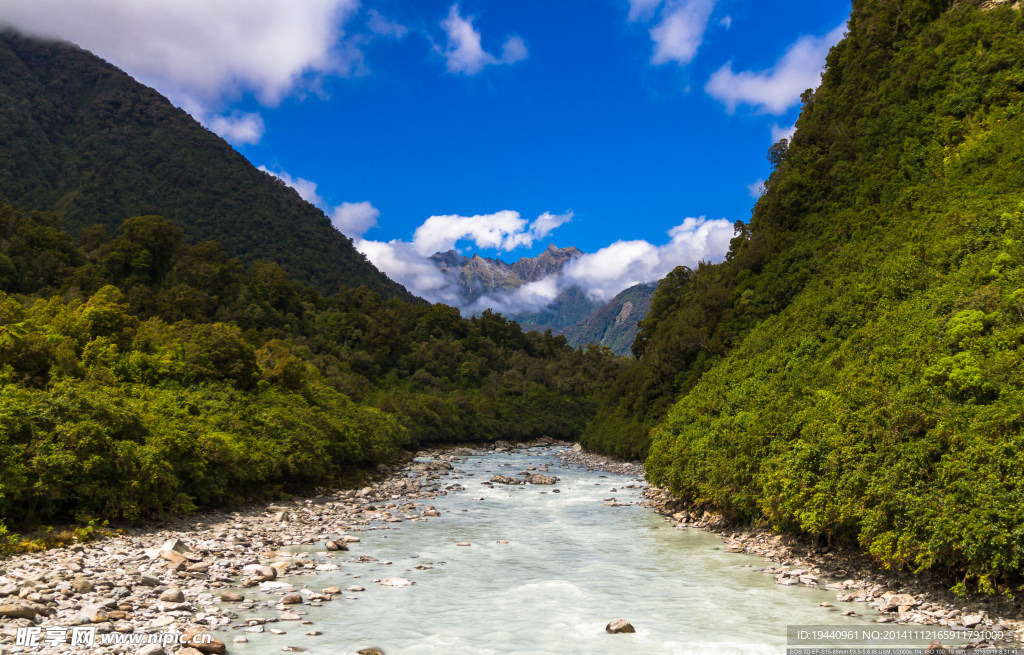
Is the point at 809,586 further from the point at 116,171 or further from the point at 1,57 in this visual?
the point at 1,57

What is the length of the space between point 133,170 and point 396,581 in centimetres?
14261

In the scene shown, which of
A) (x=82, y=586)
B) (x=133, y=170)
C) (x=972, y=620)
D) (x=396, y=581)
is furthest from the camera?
(x=133, y=170)

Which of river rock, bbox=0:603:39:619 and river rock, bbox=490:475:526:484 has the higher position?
river rock, bbox=0:603:39:619

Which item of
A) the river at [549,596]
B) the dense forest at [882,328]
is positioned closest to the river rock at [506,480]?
the dense forest at [882,328]

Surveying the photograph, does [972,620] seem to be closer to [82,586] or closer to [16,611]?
[16,611]

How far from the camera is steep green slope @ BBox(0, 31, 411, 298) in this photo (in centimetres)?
11519

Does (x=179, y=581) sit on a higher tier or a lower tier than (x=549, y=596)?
higher

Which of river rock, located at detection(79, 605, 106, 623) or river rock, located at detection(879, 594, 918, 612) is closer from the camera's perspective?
river rock, located at detection(79, 605, 106, 623)

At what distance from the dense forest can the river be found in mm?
2752

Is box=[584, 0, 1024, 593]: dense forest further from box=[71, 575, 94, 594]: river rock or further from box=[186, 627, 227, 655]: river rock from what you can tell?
box=[71, 575, 94, 594]: river rock

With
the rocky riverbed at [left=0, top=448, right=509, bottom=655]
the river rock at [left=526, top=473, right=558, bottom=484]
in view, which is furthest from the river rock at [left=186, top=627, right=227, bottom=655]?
the river rock at [left=526, top=473, right=558, bottom=484]

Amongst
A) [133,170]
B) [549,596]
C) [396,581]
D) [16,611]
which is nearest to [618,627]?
[549,596]

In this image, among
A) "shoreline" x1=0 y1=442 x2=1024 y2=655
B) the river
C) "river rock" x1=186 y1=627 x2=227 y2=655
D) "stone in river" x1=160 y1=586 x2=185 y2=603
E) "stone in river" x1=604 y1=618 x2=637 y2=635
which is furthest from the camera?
"stone in river" x1=160 y1=586 x2=185 y2=603

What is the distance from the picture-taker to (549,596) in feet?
51.9
